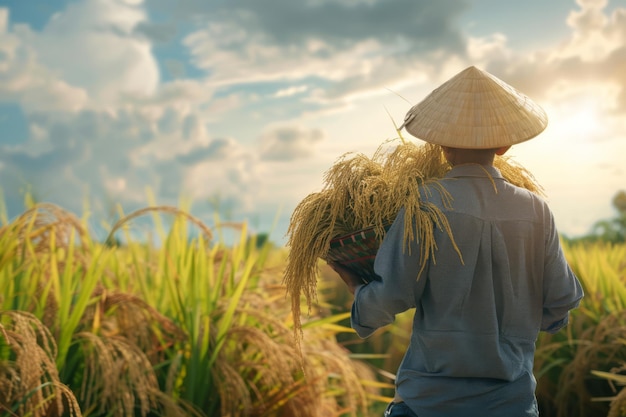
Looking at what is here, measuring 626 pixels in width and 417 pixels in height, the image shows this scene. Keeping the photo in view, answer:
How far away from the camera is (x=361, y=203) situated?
2244 millimetres

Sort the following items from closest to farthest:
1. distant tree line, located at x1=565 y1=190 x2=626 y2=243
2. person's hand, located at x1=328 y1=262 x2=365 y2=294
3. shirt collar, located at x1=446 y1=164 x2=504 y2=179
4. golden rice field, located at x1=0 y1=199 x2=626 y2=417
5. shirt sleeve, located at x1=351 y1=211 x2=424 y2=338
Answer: shirt sleeve, located at x1=351 y1=211 x2=424 y2=338
shirt collar, located at x1=446 y1=164 x2=504 y2=179
person's hand, located at x1=328 y1=262 x2=365 y2=294
golden rice field, located at x1=0 y1=199 x2=626 y2=417
distant tree line, located at x1=565 y1=190 x2=626 y2=243

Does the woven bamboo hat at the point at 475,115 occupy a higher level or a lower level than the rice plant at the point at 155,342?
higher

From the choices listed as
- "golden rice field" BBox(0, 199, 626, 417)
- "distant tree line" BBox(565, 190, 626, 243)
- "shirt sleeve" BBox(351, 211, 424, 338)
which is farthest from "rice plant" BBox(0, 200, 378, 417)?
"distant tree line" BBox(565, 190, 626, 243)

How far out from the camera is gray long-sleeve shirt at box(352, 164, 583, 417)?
6.91 ft

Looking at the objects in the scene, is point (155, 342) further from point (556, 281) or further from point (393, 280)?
point (556, 281)

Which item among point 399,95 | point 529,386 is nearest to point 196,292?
point 399,95

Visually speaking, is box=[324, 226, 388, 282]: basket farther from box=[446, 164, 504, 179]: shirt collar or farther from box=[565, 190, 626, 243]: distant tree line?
box=[565, 190, 626, 243]: distant tree line

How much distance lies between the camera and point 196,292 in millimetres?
3824

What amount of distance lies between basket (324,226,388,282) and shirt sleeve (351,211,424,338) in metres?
0.09

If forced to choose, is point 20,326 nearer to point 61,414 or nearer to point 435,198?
point 61,414

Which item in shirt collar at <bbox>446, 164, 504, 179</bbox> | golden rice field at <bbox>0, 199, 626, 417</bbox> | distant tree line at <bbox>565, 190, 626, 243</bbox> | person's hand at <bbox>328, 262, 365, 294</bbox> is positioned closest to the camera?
shirt collar at <bbox>446, 164, 504, 179</bbox>

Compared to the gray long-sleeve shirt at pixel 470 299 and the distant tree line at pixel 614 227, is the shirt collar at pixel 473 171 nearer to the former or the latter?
the gray long-sleeve shirt at pixel 470 299

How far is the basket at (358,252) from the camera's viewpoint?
2.22 metres

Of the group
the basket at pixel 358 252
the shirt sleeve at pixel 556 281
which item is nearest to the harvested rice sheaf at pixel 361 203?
the basket at pixel 358 252
